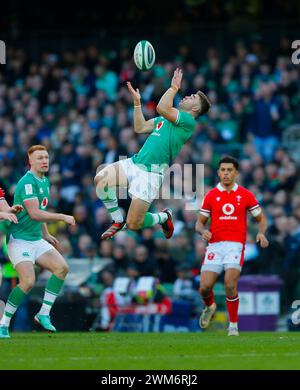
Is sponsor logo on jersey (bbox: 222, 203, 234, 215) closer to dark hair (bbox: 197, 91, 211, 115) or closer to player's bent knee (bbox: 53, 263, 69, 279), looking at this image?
dark hair (bbox: 197, 91, 211, 115)

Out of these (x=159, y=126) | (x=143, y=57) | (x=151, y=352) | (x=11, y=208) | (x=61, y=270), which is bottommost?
(x=151, y=352)

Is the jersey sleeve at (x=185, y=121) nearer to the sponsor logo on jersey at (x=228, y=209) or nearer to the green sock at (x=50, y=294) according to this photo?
the sponsor logo on jersey at (x=228, y=209)

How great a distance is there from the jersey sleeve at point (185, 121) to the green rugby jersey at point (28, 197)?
202cm

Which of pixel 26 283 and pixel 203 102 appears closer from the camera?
pixel 26 283

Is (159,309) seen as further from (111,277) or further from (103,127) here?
(103,127)

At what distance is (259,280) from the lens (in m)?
21.2

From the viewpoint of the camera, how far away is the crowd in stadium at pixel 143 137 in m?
22.3

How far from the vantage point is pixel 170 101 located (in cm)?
1675

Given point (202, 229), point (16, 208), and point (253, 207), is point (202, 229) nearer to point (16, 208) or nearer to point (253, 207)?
point (253, 207)

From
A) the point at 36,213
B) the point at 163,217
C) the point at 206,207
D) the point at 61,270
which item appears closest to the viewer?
the point at 36,213

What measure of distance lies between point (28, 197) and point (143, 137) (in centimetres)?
1091

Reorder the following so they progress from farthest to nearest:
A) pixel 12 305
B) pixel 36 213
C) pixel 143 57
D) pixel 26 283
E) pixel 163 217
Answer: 1. pixel 163 217
2. pixel 143 57
3. pixel 12 305
4. pixel 26 283
5. pixel 36 213

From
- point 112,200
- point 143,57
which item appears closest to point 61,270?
point 112,200

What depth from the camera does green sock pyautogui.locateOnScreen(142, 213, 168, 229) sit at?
56.2 ft
